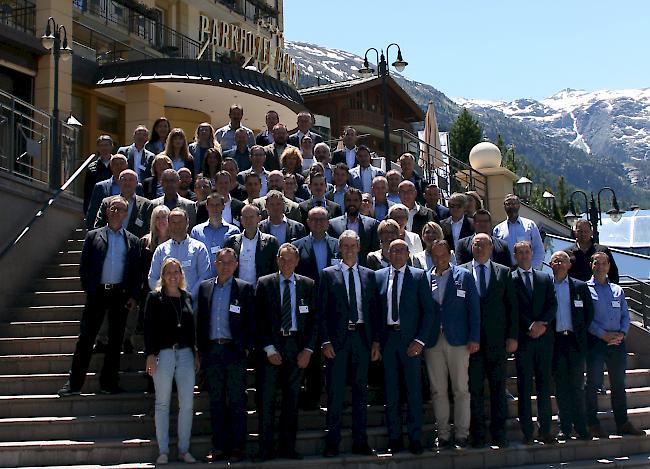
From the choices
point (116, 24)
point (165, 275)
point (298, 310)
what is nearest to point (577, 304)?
point (298, 310)

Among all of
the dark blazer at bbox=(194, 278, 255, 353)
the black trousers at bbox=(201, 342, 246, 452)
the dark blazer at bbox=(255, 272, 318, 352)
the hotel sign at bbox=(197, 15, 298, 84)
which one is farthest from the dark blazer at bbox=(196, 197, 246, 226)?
the hotel sign at bbox=(197, 15, 298, 84)

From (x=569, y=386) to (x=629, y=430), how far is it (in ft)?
3.27

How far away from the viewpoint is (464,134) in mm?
75062

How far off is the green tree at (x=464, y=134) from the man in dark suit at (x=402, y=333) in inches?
2678

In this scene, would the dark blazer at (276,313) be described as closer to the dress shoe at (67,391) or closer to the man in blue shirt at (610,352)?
the dress shoe at (67,391)

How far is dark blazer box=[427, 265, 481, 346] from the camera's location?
7.95 metres

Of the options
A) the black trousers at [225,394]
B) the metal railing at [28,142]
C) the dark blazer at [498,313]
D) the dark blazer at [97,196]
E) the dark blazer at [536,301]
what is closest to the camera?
the black trousers at [225,394]

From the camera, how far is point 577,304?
8.68m

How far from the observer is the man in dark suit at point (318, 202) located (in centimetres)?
955

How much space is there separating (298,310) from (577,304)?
3268 mm

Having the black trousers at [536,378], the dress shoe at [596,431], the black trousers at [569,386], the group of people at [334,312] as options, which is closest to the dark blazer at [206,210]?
the group of people at [334,312]

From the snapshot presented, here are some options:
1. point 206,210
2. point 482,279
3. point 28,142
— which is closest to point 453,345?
point 482,279

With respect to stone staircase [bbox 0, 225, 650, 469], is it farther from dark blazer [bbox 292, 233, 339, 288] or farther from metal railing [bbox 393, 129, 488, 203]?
metal railing [bbox 393, 129, 488, 203]

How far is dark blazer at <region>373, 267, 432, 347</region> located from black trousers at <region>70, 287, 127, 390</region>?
2.76 meters
